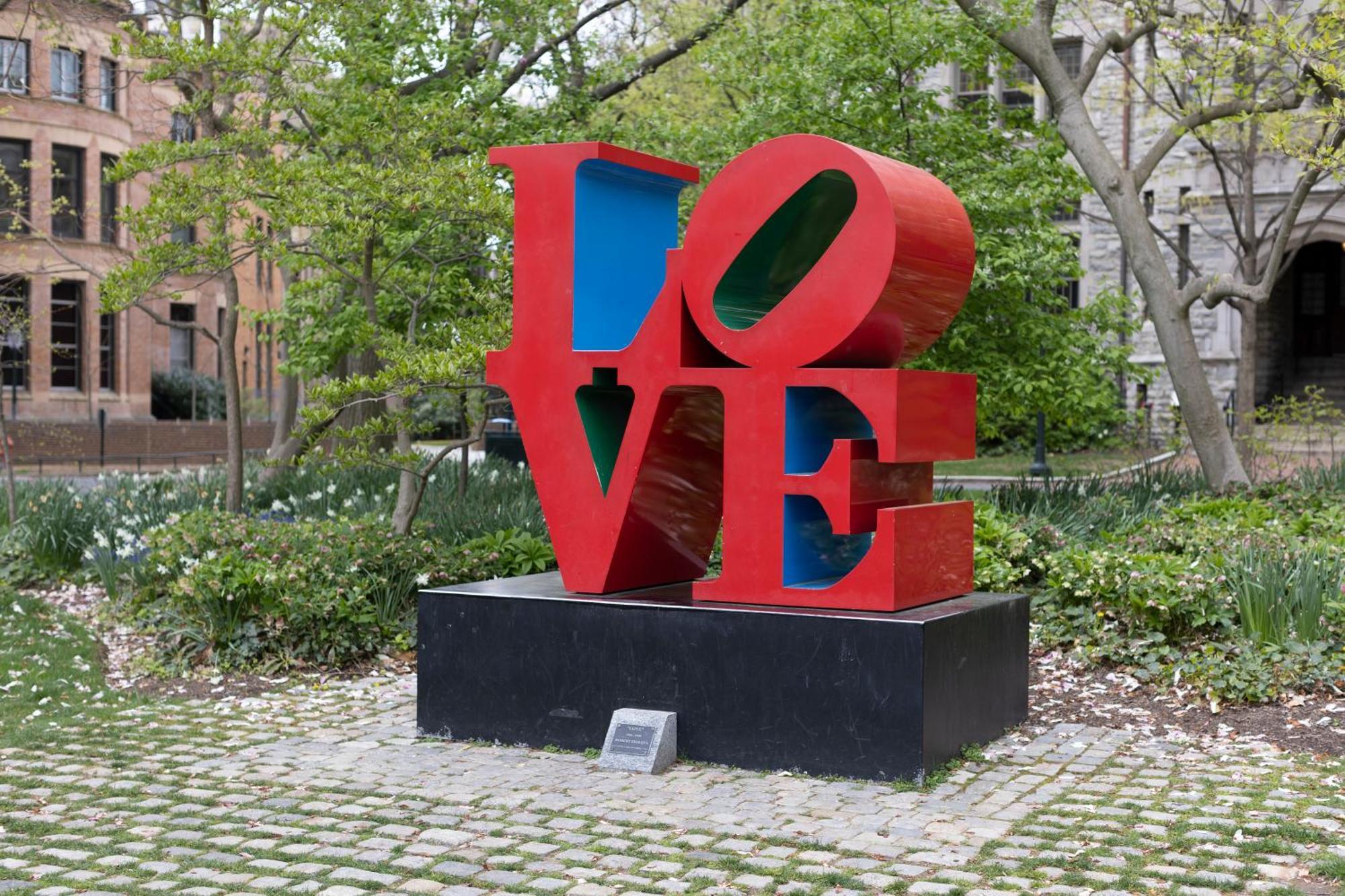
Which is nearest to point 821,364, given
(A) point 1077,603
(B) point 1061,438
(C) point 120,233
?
(A) point 1077,603

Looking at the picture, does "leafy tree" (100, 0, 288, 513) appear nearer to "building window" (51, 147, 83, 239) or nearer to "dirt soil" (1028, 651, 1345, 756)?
"dirt soil" (1028, 651, 1345, 756)

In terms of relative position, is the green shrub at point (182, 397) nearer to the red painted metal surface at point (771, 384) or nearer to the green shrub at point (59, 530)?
the green shrub at point (59, 530)

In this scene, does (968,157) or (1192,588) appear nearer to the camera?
(1192,588)

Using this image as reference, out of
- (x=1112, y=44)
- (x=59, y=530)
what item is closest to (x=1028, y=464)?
(x=1112, y=44)

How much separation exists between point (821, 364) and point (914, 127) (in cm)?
698

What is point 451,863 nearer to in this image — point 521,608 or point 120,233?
point 521,608

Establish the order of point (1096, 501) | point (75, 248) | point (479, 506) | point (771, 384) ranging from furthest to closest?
point (75, 248)
point (479, 506)
point (1096, 501)
point (771, 384)

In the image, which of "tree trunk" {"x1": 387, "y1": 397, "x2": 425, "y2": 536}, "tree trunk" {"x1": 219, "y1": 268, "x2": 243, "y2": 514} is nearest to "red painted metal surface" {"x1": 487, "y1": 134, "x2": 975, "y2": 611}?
"tree trunk" {"x1": 387, "y1": 397, "x2": 425, "y2": 536}

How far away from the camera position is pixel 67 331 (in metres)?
39.8

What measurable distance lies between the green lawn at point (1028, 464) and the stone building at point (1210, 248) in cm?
119

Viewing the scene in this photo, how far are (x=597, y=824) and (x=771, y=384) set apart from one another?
2.36 meters

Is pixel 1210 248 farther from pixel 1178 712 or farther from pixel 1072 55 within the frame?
pixel 1178 712

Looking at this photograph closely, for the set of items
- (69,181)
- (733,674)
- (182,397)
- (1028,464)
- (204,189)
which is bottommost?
(733,674)

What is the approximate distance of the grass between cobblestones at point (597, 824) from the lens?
5281mm
